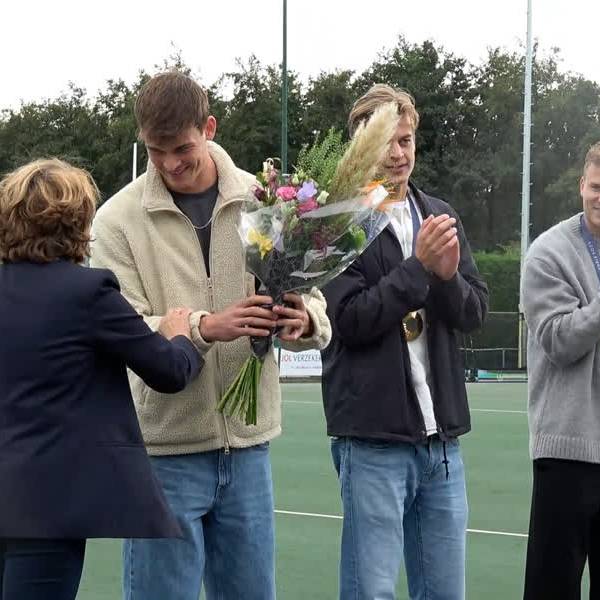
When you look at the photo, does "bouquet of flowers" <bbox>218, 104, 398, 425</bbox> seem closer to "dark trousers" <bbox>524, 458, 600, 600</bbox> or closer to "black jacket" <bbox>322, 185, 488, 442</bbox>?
"black jacket" <bbox>322, 185, 488, 442</bbox>

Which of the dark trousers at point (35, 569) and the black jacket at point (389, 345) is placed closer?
the dark trousers at point (35, 569)

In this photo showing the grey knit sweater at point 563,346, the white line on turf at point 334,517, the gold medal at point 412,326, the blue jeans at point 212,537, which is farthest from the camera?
the white line on turf at point 334,517

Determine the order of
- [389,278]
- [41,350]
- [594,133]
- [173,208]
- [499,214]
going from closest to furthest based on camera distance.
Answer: [41,350] → [173,208] → [389,278] → [594,133] → [499,214]

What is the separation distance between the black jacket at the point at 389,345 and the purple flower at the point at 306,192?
665mm

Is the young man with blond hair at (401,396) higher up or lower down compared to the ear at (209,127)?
lower down

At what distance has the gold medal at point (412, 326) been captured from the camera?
15.9ft

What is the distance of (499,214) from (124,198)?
5150 cm

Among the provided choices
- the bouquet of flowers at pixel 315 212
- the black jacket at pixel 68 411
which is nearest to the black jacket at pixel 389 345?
the bouquet of flowers at pixel 315 212

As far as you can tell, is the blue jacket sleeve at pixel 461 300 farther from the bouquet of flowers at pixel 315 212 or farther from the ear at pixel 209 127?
the ear at pixel 209 127

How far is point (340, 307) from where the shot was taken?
15.6ft

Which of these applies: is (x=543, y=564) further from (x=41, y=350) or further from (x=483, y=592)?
(x=483, y=592)

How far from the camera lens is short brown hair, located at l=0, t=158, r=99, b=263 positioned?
12.4 feet

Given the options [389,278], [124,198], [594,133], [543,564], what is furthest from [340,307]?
[594,133]

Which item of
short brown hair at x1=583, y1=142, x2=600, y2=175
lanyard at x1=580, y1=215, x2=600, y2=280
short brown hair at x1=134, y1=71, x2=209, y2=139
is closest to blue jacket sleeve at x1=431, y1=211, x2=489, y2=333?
lanyard at x1=580, y1=215, x2=600, y2=280
